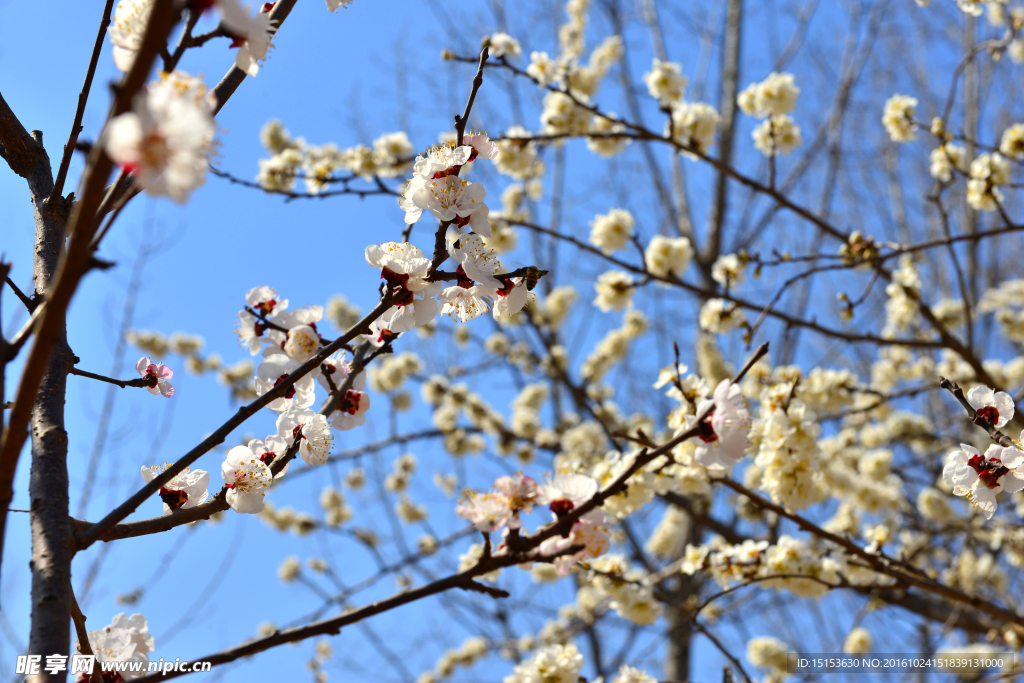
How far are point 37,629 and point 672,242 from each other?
3717mm

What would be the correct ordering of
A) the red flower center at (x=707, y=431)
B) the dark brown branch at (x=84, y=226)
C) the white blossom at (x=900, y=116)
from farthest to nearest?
the white blossom at (x=900, y=116) < the red flower center at (x=707, y=431) < the dark brown branch at (x=84, y=226)

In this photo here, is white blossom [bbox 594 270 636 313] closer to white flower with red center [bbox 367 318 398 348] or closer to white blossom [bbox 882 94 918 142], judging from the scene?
white blossom [bbox 882 94 918 142]

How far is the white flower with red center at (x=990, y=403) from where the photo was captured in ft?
5.27

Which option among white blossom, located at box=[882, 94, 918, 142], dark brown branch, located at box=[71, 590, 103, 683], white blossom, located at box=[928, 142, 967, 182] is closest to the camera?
dark brown branch, located at box=[71, 590, 103, 683]

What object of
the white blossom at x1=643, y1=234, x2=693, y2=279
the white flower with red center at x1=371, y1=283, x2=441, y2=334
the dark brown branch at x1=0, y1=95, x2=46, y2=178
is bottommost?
the white flower with red center at x1=371, y1=283, x2=441, y2=334

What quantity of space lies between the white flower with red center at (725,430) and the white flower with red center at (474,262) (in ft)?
1.60

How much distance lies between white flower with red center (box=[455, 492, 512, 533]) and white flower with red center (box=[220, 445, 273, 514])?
1.35 ft

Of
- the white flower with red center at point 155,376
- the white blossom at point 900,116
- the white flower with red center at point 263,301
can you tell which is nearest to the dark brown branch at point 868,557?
the white flower with red center at point 263,301

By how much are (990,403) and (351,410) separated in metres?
1.54

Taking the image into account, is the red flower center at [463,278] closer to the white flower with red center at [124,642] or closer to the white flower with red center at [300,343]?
the white flower with red center at [300,343]

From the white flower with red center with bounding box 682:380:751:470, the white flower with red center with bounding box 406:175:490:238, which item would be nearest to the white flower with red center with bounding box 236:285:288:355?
the white flower with red center with bounding box 406:175:490:238

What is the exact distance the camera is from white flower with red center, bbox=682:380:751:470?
4.28 ft

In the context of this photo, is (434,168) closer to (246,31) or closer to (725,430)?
(246,31)

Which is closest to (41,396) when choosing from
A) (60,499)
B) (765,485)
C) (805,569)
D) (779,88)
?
(60,499)
